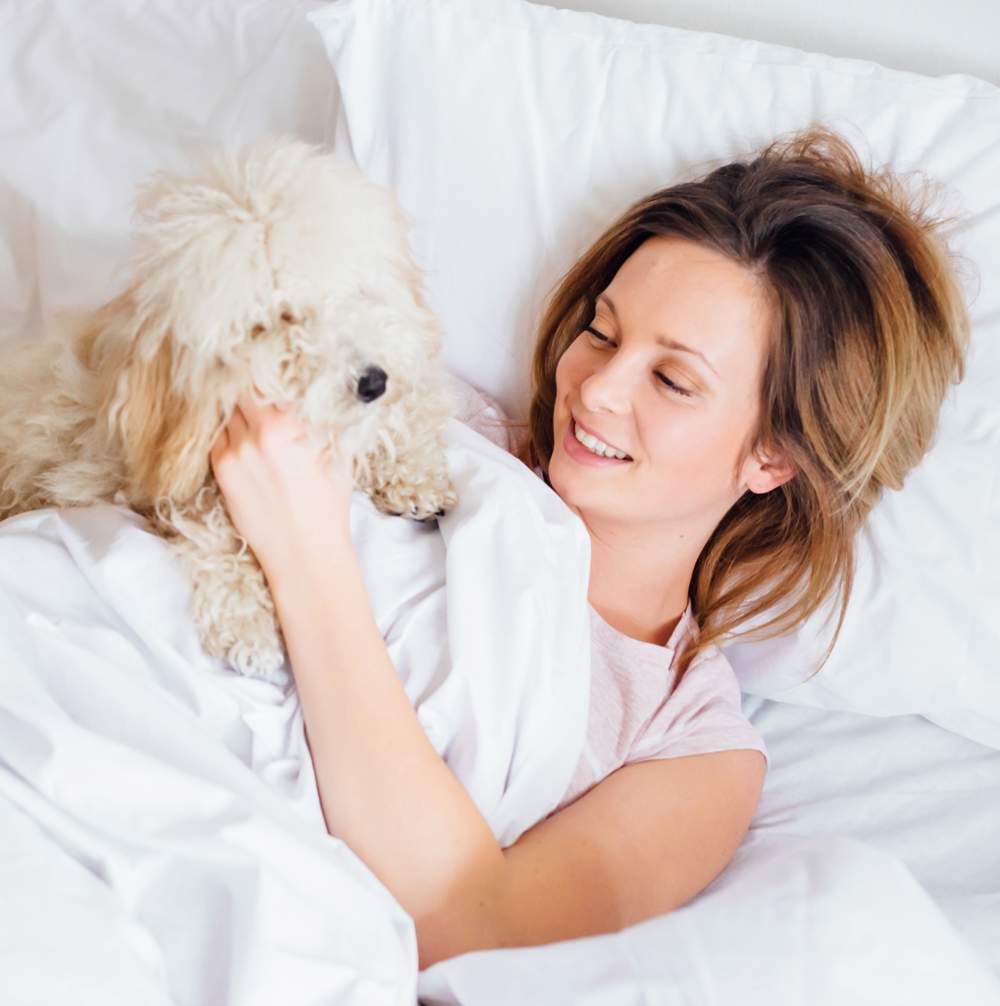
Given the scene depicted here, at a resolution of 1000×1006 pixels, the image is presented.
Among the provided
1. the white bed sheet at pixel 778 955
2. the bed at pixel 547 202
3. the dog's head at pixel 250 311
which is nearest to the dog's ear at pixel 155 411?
the dog's head at pixel 250 311

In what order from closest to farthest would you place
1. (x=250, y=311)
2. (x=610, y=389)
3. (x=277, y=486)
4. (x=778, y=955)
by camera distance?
1. (x=778, y=955)
2. (x=250, y=311)
3. (x=277, y=486)
4. (x=610, y=389)

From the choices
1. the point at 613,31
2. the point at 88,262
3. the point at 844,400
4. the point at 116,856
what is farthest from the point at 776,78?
the point at 116,856

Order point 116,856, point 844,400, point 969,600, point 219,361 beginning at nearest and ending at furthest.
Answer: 1. point 116,856
2. point 219,361
3. point 844,400
4. point 969,600

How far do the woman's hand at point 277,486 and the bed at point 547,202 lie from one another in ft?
0.48

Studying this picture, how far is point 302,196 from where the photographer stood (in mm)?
1118

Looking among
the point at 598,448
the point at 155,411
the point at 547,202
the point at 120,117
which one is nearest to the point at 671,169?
the point at 547,202

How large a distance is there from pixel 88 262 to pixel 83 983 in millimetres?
1311

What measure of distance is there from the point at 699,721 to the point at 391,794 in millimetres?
522

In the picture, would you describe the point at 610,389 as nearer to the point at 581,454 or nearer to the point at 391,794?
the point at 581,454

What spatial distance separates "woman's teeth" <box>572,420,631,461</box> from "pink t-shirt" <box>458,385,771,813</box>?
25cm

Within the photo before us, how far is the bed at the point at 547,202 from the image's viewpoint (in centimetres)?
149

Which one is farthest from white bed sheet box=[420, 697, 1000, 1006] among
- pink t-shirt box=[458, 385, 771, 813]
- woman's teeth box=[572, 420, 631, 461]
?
woman's teeth box=[572, 420, 631, 461]

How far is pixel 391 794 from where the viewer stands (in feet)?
3.76

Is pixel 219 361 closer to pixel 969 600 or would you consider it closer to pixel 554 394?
pixel 554 394
